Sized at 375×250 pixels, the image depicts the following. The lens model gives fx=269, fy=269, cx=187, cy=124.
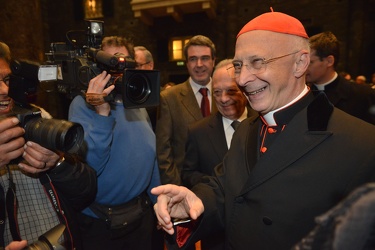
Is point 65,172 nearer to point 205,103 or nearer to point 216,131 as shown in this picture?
point 216,131

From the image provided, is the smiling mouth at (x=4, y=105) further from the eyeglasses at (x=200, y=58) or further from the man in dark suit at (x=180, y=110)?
the eyeglasses at (x=200, y=58)

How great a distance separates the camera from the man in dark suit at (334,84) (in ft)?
9.86

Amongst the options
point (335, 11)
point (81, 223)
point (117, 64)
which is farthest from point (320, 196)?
point (335, 11)

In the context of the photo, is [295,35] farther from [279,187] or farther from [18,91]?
[18,91]

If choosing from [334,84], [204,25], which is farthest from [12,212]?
[204,25]

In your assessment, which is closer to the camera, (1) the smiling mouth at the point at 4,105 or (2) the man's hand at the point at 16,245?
(2) the man's hand at the point at 16,245

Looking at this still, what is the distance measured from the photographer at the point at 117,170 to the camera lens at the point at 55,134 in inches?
14.9

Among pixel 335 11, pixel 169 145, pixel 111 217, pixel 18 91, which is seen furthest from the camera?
pixel 335 11

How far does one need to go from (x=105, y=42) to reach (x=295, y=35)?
1445 mm

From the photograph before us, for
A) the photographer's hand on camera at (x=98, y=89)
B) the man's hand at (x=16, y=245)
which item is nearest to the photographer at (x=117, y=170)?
the photographer's hand on camera at (x=98, y=89)

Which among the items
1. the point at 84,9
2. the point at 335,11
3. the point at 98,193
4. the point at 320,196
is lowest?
the point at 98,193

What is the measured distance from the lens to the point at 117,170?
1904 mm

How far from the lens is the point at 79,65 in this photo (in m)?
1.57

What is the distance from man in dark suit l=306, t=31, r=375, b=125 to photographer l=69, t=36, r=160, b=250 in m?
2.16
